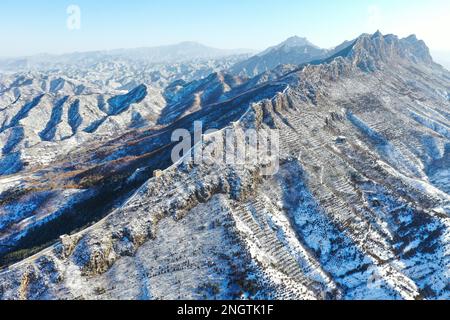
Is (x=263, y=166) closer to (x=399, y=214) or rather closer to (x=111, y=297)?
(x=399, y=214)

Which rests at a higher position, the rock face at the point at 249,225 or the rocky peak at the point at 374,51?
the rocky peak at the point at 374,51

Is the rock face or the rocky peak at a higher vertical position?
the rocky peak

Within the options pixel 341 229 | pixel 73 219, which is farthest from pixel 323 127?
pixel 73 219

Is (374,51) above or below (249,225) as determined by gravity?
above

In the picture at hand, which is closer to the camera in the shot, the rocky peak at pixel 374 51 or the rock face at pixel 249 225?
the rock face at pixel 249 225

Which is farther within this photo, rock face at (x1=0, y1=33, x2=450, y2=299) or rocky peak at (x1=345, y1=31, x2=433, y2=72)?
rocky peak at (x1=345, y1=31, x2=433, y2=72)

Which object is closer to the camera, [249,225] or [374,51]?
[249,225]
